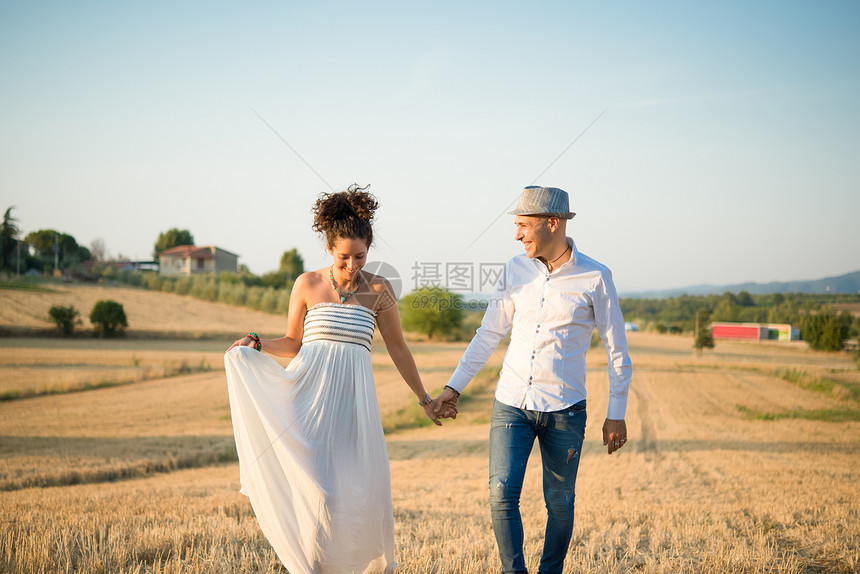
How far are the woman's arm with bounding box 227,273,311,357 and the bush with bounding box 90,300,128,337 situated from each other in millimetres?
47194

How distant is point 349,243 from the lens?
3934mm

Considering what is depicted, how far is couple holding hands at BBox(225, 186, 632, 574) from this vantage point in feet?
12.1

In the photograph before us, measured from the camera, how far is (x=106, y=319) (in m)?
45.7

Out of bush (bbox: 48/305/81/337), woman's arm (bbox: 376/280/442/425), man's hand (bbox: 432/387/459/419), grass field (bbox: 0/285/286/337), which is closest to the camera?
woman's arm (bbox: 376/280/442/425)

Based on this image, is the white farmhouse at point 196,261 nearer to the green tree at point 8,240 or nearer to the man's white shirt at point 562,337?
the green tree at point 8,240

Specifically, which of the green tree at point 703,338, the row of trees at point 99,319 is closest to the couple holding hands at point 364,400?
the row of trees at point 99,319

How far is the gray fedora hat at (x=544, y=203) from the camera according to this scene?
391 cm

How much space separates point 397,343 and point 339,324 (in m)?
0.51

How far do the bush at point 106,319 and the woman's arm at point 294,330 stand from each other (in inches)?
1858

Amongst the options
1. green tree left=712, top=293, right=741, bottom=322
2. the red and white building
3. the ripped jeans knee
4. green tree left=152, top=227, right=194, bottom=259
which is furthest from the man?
green tree left=152, top=227, right=194, bottom=259

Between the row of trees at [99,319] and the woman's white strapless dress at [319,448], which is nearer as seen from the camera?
the woman's white strapless dress at [319,448]

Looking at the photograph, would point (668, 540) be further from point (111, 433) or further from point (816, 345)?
point (816, 345)

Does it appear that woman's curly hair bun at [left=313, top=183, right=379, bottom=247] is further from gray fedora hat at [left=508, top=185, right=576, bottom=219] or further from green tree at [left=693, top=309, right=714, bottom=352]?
green tree at [left=693, top=309, right=714, bottom=352]

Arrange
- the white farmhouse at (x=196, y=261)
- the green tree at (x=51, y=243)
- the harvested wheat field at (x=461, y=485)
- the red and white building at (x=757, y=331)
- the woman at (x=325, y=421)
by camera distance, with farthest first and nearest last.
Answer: the white farmhouse at (x=196, y=261), the green tree at (x=51, y=243), the red and white building at (x=757, y=331), the harvested wheat field at (x=461, y=485), the woman at (x=325, y=421)
